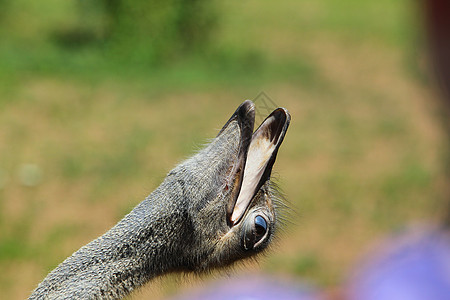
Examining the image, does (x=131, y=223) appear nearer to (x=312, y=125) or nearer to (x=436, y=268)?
(x=436, y=268)

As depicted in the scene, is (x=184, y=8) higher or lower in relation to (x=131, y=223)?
higher

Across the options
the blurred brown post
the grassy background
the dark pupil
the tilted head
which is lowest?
the blurred brown post

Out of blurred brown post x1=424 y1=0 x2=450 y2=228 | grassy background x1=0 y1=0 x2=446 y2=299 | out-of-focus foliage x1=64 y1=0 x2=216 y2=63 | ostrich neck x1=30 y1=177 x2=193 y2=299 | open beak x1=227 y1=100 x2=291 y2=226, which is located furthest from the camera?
out-of-focus foliage x1=64 y1=0 x2=216 y2=63

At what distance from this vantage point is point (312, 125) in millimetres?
9438

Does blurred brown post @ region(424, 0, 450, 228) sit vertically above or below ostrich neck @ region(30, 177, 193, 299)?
below

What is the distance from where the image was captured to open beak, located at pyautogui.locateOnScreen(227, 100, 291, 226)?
197 cm

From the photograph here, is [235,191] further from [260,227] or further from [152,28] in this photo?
[152,28]

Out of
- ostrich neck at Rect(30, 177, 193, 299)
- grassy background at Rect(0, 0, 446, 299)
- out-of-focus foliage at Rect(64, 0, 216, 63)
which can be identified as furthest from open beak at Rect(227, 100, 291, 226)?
out-of-focus foliage at Rect(64, 0, 216, 63)

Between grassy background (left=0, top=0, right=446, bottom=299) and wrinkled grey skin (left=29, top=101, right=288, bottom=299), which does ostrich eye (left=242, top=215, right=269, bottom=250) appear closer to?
wrinkled grey skin (left=29, top=101, right=288, bottom=299)

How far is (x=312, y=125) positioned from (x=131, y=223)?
7.54 m

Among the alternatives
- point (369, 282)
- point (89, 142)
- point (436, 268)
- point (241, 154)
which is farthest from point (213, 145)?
point (89, 142)

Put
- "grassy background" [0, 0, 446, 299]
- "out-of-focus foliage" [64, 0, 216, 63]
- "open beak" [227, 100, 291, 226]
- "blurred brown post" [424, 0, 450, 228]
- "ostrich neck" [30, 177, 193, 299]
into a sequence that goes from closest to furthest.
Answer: "blurred brown post" [424, 0, 450, 228] → "open beak" [227, 100, 291, 226] → "ostrich neck" [30, 177, 193, 299] → "grassy background" [0, 0, 446, 299] → "out-of-focus foliage" [64, 0, 216, 63]

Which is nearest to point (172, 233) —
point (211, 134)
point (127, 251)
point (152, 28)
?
point (127, 251)

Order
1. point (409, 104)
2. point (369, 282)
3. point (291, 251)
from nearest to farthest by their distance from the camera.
A: point (369, 282), point (291, 251), point (409, 104)
